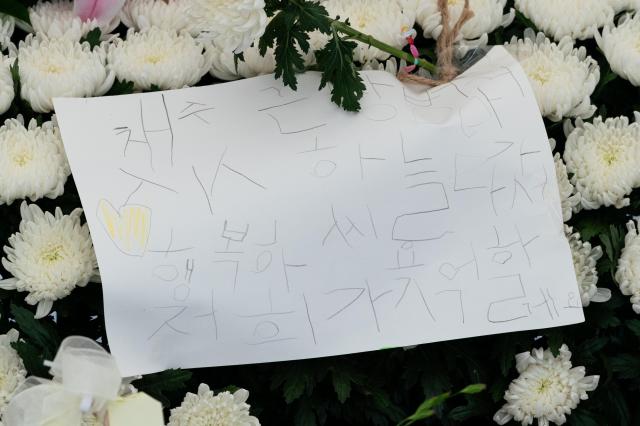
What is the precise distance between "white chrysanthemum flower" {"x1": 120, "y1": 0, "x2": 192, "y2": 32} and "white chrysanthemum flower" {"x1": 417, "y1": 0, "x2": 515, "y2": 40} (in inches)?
10.4

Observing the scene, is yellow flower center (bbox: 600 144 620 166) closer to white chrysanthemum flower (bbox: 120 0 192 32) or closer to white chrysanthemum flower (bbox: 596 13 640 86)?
white chrysanthemum flower (bbox: 596 13 640 86)

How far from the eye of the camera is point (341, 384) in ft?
2.77

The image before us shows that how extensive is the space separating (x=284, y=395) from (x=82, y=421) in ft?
0.60

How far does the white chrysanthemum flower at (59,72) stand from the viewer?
2.99 ft

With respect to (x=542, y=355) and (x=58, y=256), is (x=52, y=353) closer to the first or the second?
(x=58, y=256)

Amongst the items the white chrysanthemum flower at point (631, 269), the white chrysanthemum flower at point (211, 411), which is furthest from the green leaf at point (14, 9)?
the white chrysanthemum flower at point (631, 269)

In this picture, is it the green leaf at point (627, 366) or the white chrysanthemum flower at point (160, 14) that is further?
the white chrysanthemum flower at point (160, 14)

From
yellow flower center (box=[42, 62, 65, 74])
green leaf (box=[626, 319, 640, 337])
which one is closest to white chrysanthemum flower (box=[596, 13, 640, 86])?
green leaf (box=[626, 319, 640, 337])

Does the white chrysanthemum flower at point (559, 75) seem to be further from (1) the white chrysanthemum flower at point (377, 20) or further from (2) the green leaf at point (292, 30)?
(2) the green leaf at point (292, 30)

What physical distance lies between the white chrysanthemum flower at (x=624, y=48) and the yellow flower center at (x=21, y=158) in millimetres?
612

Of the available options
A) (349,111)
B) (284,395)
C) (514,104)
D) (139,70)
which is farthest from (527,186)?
(139,70)

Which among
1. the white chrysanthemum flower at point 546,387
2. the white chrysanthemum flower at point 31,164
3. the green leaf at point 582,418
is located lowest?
the green leaf at point 582,418

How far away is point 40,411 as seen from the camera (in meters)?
0.73

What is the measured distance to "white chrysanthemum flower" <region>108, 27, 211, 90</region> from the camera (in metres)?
0.95
